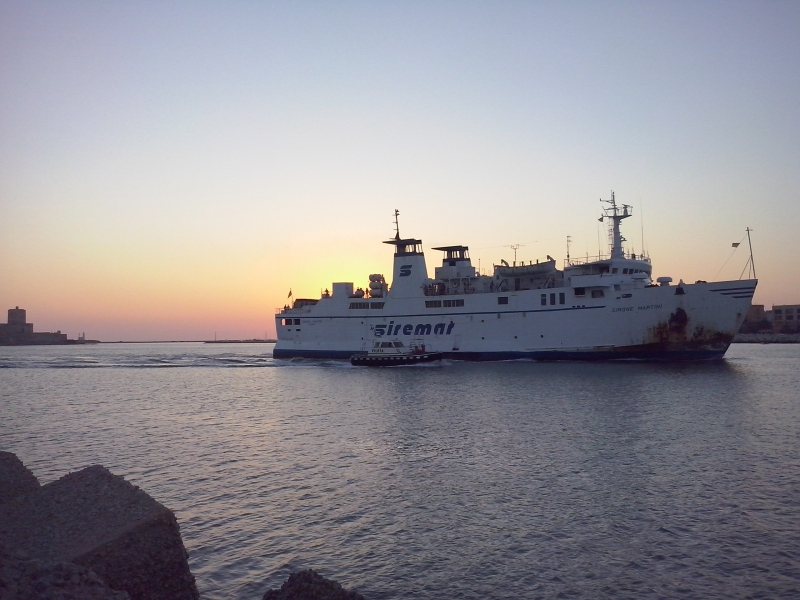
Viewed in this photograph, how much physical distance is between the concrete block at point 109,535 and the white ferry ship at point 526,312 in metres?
37.6

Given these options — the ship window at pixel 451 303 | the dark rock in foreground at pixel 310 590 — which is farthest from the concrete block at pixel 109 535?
the ship window at pixel 451 303

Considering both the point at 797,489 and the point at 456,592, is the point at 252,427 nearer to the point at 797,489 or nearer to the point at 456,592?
the point at 456,592

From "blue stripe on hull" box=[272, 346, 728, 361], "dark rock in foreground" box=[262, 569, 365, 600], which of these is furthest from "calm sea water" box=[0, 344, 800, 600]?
"blue stripe on hull" box=[272, 346, 728, 361]

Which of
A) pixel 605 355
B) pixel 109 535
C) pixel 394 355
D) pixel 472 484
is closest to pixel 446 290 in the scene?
pixel 394 355

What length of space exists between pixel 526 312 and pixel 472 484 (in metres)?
A: 32.2

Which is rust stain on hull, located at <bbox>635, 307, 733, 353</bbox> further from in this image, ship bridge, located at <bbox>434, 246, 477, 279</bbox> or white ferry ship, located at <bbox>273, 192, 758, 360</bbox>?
ship bridge, located at <bbox>434, 246, 477, 279</bbox>

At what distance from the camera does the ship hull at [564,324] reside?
38031 millimetres

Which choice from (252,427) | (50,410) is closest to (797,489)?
(252,427)

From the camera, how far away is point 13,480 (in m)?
7.93

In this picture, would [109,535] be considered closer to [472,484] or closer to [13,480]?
[13,480]

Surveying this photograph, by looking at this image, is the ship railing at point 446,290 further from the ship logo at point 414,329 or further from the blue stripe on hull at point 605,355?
the blue stripe on hull at point 605,355

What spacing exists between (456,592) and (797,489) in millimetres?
7928

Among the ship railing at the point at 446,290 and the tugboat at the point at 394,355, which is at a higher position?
the ship railing at the point at 446,290

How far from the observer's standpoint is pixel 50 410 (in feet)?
82.2
